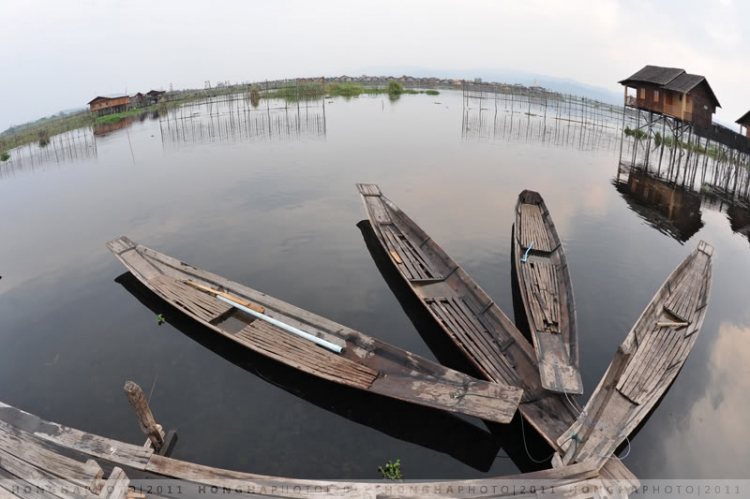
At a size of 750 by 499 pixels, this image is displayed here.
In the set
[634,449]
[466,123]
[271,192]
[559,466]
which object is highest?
[466,123]

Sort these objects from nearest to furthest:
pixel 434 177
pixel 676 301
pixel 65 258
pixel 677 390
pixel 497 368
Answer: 1. pixel 497 368
2. pixel 677 390
3. pixel 676 301
4. pixel 65 258
5. pixel 434 177

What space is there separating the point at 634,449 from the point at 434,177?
55.9 ft

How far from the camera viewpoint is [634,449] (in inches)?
300

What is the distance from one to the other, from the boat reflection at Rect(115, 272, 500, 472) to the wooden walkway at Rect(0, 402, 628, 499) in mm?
1954

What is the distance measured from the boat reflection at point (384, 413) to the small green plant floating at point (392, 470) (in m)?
0.61

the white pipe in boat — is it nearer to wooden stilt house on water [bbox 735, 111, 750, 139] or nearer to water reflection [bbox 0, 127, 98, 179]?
wooden stilt house on water [bbox 735, 111, 750, 139]

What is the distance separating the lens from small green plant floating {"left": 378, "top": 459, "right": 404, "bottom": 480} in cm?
712

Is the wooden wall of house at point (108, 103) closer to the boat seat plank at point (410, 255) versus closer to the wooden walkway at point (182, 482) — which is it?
the boat seat plank at point (410, 255)

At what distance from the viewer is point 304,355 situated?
8.65m

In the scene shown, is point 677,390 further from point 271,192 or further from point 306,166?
point 306,166

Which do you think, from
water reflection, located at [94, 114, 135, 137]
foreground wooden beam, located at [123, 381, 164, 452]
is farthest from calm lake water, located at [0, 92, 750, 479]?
water reflection, located at [94, 114, 135, 137]

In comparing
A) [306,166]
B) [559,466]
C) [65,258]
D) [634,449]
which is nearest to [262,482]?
[559,466]

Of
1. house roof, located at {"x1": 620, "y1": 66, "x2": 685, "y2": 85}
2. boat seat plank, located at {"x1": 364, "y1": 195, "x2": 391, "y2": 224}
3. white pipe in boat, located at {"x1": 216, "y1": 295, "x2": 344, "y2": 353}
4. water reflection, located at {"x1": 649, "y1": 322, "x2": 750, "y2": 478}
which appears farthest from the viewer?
house roof, located at {"x1": 620, "y1": 66, "x2": 685, "y2": 85}

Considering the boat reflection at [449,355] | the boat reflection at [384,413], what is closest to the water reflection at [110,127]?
the boat reflection at [449,355]
